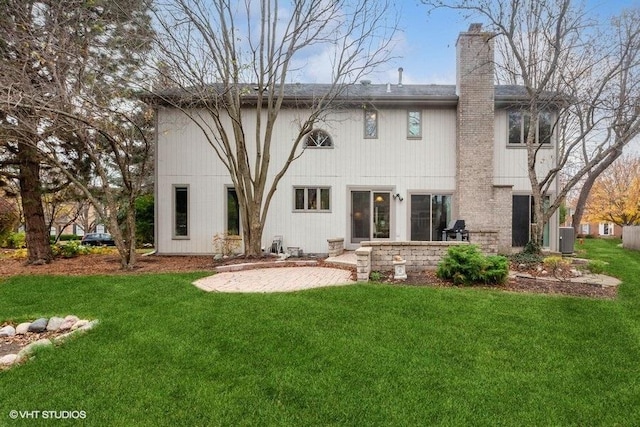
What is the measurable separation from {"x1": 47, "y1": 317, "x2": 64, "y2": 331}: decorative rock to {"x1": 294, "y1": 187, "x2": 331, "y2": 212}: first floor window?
747 cm

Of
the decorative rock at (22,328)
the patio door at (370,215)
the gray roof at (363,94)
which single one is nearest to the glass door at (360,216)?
the patio door at (370,215)

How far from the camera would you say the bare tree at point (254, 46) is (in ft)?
29.1

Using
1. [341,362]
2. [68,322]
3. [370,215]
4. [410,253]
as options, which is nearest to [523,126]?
[370,215]

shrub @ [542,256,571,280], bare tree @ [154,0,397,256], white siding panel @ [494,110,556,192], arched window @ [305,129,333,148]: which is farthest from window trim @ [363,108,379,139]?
shrub @ [542,256,571,280]

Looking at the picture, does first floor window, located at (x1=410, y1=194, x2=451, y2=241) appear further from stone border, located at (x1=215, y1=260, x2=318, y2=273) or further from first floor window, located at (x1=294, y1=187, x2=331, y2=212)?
stone border, located at (x1=215, y1=260, x2=318, y2=273)

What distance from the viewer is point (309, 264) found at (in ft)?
29.9

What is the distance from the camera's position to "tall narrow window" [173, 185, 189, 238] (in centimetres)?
1145

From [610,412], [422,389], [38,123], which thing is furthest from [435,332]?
[38,123]

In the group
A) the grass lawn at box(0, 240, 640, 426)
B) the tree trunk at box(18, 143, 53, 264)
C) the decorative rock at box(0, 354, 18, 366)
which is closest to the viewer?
the grass lawn at box(0, 240, 640, 426)

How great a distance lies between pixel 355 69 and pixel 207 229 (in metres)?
6.60

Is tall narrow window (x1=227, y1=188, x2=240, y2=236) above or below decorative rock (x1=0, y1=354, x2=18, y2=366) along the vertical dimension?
above

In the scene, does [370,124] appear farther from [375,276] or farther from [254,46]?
[375,276]

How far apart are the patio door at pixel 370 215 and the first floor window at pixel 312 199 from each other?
88cm

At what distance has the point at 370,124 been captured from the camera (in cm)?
1147
